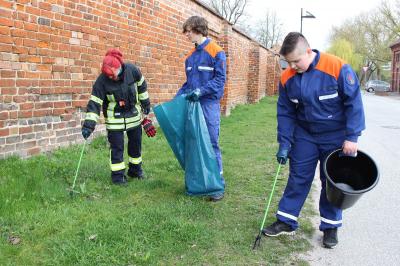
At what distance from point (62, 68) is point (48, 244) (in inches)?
136

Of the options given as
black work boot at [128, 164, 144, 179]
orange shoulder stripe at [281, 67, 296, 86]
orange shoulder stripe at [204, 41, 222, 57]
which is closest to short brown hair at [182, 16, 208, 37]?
orange shoulder stripe at [204, 41, 222, 57]

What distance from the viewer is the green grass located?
3.50m

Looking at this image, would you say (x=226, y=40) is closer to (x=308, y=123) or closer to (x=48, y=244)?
(x=308, y=123)

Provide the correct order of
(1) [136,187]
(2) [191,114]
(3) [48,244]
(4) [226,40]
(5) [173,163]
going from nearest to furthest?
(3) [48,244]
(2) [191,114]
(1) [136,187]
(5) [173,163]
(4) [226,40]

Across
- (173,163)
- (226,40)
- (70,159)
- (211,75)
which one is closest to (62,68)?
(70,159)

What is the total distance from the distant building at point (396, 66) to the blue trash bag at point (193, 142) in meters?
52.0

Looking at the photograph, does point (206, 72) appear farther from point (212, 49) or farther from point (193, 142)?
point (193, 142)

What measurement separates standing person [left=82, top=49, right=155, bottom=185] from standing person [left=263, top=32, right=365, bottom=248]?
2.01 meters

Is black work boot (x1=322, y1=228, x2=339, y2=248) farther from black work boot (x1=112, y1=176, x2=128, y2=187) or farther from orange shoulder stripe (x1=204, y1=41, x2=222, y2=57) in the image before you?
black work boot (x1=112, y1=176, x2=128, y2=187)

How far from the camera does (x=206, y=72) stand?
5.09m

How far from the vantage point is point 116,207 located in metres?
4.57

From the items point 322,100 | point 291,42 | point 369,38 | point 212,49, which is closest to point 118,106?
point 212,49

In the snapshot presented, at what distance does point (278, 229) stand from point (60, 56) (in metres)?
4.10

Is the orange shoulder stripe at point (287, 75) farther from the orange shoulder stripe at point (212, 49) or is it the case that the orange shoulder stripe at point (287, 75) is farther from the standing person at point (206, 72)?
the orange shoulder stripe at point (212, 49)
